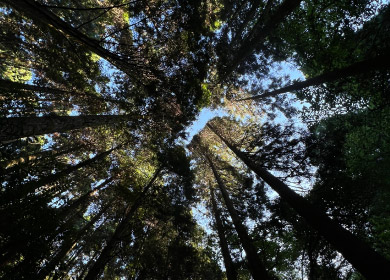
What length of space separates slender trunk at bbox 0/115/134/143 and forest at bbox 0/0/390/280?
0.13 feet

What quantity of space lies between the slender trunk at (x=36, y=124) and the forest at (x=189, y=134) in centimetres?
4

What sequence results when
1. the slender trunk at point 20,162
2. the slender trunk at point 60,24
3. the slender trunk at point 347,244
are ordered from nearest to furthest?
1. the slender trunk at point 60,24
2. the slender trunk at point 347,244
3. the slender trunk at point 20,162

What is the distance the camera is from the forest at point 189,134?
6.28m

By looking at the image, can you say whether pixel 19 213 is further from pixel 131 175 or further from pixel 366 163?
pixel 366 163

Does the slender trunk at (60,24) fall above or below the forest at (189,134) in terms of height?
below

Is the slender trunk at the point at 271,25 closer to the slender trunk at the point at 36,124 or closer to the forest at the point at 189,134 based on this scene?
the forest at the point at 189,134

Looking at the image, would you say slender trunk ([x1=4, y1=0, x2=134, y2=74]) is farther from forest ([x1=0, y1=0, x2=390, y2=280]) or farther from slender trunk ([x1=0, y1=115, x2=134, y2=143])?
slender trunk ([x1=0, y1=115, x2=134, y2=143])

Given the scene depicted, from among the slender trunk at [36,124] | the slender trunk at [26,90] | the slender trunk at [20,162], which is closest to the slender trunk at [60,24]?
the slender trunk at [36,124]

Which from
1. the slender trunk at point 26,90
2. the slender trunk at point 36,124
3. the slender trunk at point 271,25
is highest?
the slender trunk at point 271,25

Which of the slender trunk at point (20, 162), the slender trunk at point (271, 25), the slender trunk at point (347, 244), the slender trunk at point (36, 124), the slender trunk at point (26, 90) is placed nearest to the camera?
the slender trunk at point (347, 244)

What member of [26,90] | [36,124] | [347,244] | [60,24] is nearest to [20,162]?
[36,124]

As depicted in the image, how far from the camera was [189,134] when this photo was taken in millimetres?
11914

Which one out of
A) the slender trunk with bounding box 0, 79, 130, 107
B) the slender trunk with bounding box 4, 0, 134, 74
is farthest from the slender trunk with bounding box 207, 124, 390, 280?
the slender trunk with bounding box 0, 79, 130, 107

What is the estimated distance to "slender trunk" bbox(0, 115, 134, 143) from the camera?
5.19 metres
